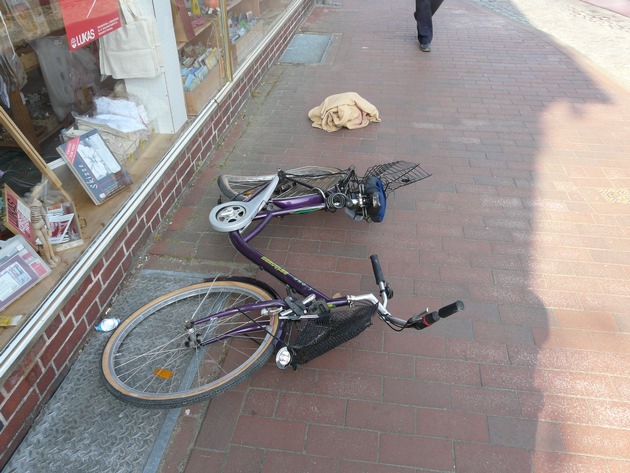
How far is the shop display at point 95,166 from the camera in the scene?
3133 millimetres

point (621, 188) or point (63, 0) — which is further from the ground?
point (63, 0)

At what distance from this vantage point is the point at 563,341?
2896mm

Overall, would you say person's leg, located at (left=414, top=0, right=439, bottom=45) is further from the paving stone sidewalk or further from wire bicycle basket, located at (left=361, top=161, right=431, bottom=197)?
wire bicycle basket, located at (left=361, top=161, right=431, bottom=197)

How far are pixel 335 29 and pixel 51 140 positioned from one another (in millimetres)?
6353

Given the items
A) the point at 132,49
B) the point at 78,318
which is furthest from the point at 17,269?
the point at 132,49

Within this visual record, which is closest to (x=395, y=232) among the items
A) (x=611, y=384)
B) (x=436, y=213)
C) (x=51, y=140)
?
(x=436, y=213)

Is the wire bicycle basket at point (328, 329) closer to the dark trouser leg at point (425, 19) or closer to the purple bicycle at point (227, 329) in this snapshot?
the purple bicycle at point (227, 329)

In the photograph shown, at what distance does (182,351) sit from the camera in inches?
110

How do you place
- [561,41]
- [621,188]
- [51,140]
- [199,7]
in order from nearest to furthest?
[51,140], [621,188], [199,7], [561,41]

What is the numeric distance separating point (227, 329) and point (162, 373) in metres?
0.45

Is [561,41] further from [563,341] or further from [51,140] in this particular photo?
[51,140]

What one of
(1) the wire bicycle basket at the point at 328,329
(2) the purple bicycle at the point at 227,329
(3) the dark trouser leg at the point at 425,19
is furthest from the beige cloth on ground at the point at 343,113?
(1) the wire bicycle basket at the point at 328,329

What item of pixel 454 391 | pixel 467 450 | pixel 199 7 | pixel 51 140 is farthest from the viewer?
pixel 199 7

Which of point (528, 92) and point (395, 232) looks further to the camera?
point (528, 92)
